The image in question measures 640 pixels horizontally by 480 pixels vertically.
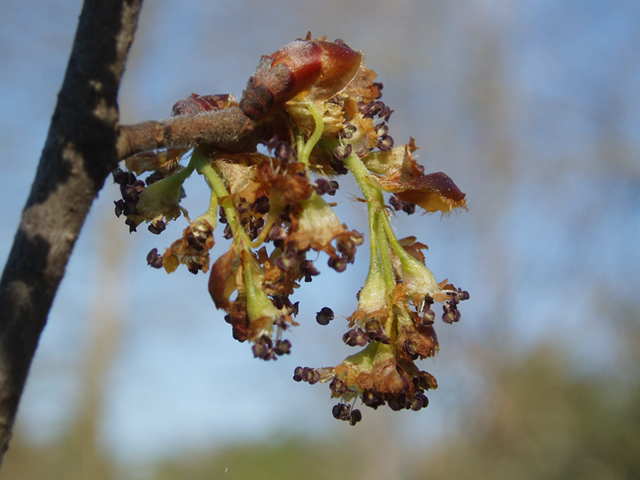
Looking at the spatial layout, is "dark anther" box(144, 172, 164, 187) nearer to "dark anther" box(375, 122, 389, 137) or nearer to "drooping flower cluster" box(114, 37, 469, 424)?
"drooping flower cluster" box(114, 37, 469, 424)

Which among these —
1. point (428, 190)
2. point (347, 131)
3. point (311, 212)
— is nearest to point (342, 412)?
point (311, 212)

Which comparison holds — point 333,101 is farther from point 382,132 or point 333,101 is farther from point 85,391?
point 85,391

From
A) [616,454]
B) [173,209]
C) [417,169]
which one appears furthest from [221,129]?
[616,454]

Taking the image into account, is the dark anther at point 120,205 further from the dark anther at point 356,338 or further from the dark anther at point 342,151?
the dark anther at point 356,338

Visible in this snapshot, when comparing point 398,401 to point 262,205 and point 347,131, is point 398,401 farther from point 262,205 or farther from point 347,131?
point 347,131

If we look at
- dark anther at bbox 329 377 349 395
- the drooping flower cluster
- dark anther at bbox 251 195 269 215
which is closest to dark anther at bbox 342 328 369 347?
the drooping flower cluster

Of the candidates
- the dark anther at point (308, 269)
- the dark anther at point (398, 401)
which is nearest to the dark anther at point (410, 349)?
the dark anther at point (398, 401)

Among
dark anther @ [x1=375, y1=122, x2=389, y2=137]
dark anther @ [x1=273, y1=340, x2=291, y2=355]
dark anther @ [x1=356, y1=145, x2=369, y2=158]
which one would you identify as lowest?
dark anther @ [x1=273, y1=340, x2=291, y2=355]

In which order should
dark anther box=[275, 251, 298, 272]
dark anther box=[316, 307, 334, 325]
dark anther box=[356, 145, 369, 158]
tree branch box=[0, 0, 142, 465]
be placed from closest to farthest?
1. tree branch box=[0, 0, 142, 465]
2. dark anther box=[275, 251, 298, 272]
3. dark anther box=[316, 307, 334, 325]
4. dark anther box=[356, 145, 369, 158]
